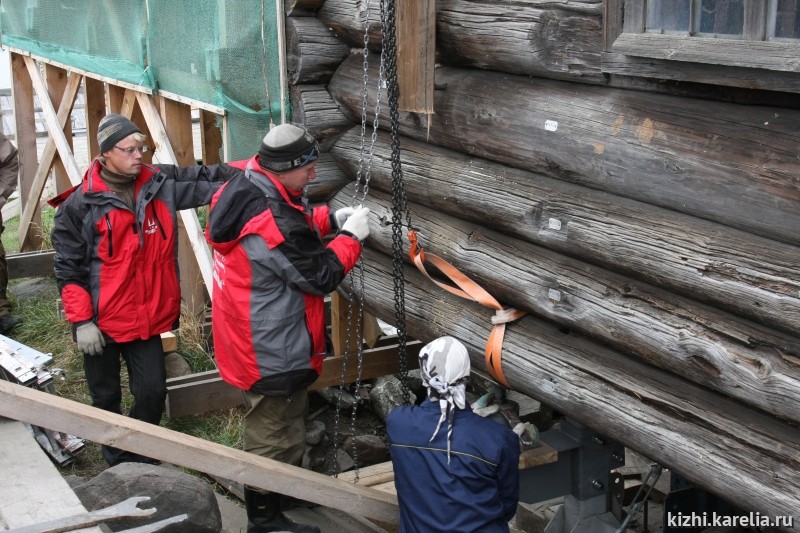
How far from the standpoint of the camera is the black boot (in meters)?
5.05

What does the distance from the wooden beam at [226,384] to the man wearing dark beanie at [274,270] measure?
4.82 ft

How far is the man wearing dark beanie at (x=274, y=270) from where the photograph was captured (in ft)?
14.8

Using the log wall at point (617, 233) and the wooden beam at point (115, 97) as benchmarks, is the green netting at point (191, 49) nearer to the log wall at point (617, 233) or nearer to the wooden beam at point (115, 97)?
the wooden beam at point (115, 97)

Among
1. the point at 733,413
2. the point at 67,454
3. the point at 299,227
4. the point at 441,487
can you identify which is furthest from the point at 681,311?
the point at 67,454

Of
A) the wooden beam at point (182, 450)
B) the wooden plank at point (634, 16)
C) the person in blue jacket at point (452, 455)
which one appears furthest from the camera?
the person in blue jacket at point (452, 455)

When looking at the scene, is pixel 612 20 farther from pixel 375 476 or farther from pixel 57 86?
pixel 57 86

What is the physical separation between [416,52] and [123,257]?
202cm

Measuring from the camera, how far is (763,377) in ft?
10.5

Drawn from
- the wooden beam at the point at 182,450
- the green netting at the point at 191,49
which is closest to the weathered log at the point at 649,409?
the wooden beam at the point at 182,450

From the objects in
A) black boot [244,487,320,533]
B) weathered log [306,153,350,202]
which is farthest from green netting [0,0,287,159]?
black boot [244,487,320,533]

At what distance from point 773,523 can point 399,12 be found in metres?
2.83

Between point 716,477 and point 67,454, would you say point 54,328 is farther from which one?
point 716,477

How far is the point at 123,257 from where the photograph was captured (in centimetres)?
532

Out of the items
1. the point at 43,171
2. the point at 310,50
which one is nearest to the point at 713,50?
the point at 310,50
